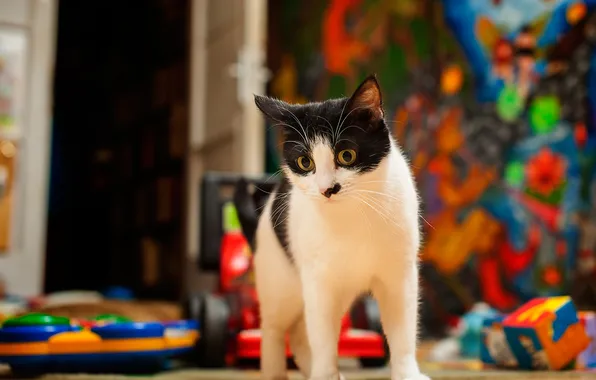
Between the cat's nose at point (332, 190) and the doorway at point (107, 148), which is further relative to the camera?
the doorway at point (107, 148)

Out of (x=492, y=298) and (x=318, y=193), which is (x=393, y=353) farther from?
(x=492, y=298)

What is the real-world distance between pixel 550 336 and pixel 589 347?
0.19 meters

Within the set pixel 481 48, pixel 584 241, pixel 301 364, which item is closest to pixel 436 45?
pixel 481 48

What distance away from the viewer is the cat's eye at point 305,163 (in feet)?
3.35

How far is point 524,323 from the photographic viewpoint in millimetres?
1531

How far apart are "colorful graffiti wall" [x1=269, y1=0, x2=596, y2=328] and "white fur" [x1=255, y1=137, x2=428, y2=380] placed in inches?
49.8

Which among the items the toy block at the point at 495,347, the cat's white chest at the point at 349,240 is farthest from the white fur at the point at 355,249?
the toy block at the point at 495,347

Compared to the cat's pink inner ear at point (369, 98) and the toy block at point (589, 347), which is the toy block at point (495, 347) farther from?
the cat's pink inner ear at point (369, 98)

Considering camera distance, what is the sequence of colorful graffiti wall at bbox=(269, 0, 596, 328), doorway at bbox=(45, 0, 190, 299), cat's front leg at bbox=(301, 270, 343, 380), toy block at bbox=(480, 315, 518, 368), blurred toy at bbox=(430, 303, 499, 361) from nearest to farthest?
cat's front leg at bbox=(301, 270, 343, 380), toy block at bbox=(480, 315, 518, 368), blurred toy at bbox=(430, 303, 499, 361), colorful graffiti wall at bbox=(269, 0, 596, 328), doorway at bbox=(45, 0, 190, 299)

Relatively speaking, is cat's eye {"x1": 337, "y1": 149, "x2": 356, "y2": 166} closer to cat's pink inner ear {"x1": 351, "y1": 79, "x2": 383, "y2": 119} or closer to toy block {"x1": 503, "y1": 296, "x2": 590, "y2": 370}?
cat's pink inner ear {"x1": 351, "y1": 79, "x2": 383, "y2": 119}

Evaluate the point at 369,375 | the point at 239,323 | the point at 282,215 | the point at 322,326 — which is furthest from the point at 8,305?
the point at 322,326

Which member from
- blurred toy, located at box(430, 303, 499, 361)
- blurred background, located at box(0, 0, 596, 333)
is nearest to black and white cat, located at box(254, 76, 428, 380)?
blurred background, located at box(0, 0, 596, 333)

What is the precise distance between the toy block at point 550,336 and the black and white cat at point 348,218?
0.54 m

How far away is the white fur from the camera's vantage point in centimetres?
103
